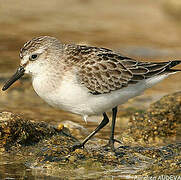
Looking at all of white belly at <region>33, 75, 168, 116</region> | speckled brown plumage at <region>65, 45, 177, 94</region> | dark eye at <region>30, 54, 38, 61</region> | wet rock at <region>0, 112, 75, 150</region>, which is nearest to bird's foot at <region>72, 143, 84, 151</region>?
white belly at <region>33, 75, 168, 116</region>

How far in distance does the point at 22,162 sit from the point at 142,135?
309 centimetres

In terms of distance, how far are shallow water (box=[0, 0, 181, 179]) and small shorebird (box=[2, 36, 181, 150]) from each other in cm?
374

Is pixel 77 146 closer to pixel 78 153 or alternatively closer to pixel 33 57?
pixel 78 153

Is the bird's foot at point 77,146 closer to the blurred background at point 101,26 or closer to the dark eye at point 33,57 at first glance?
the dark eye at point 33,57

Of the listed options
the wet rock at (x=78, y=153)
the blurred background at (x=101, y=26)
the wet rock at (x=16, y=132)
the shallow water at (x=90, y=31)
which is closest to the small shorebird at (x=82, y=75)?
the wet rock at (x=78, y=153)

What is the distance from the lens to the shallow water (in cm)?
1379

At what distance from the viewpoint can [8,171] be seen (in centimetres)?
769

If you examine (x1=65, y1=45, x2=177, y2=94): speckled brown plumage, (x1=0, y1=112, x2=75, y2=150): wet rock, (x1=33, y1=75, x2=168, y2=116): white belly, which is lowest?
(x1=0, y1=112, x2=75, y2=150): wet rock

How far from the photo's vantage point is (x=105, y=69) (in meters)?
8.74

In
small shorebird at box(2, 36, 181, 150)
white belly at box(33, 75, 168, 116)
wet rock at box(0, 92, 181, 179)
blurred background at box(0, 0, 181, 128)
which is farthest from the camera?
blurred background at box(0, 0, 181, 128)

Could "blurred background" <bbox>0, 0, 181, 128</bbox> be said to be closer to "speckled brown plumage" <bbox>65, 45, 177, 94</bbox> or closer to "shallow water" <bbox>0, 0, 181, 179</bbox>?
"shallow water" <bbox>0, 0, 181, 179</bbox>

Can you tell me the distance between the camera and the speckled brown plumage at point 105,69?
852cm

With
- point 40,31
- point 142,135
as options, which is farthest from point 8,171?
point 40,31

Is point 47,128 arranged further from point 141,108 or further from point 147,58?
point 147,58
